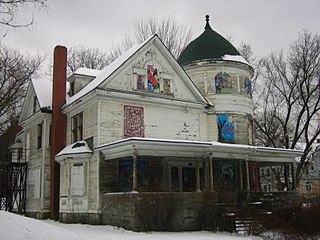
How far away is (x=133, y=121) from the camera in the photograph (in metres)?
20.7

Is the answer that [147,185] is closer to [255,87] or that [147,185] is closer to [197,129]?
[197,129]

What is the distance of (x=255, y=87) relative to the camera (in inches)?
1499

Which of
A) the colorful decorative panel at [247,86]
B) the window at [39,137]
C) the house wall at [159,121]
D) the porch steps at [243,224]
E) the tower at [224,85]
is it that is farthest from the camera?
the colorful decorative panel at [247,86]

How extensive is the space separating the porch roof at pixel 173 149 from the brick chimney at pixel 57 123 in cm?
450

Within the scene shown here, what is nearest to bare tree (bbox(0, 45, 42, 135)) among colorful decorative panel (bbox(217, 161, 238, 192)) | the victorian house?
the victorian house

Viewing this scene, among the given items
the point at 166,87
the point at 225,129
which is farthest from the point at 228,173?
the point at 166,87

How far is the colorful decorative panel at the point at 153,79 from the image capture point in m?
21.7

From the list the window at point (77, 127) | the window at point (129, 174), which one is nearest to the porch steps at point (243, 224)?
the window at point (129, 174)

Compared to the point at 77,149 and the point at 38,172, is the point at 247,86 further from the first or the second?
the point at 38,172

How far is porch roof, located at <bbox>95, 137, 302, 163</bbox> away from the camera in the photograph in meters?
16.9

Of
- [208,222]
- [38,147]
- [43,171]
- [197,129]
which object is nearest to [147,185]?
[208,222]

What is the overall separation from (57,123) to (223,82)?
33.7 feet

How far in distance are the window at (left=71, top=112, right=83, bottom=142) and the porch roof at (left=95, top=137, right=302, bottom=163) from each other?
2.60 m

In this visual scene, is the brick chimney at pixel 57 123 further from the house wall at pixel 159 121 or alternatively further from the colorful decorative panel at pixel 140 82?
the colorful decorative panel at pixel 140 82
